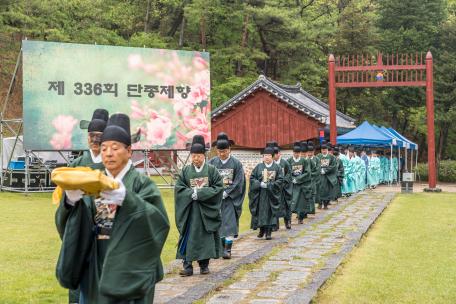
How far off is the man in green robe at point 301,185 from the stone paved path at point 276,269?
74cm

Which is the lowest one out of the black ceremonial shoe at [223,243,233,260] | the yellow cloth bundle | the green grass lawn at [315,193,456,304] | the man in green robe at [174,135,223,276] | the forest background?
the green grass lawn at [315,193,456,304]

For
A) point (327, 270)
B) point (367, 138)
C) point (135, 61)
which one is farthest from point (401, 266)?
point (367, 138)

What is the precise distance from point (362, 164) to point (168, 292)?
18.3m

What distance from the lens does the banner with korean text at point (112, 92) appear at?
19.6m

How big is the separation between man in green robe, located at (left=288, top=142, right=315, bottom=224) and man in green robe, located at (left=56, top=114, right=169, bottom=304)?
10434mm

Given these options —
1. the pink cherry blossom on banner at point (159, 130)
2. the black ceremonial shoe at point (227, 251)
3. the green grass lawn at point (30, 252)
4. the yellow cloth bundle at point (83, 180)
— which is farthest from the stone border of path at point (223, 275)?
the pink cherry blossom on banner at point (159, 130)

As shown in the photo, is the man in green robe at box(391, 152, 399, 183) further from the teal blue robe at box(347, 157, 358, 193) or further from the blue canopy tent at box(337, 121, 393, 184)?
the teal blue robe at box(347, 157, 358, 193)

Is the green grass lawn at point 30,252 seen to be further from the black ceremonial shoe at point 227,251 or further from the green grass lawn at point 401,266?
the green grass lawn at point 401,266

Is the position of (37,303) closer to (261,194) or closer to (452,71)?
(261,194)

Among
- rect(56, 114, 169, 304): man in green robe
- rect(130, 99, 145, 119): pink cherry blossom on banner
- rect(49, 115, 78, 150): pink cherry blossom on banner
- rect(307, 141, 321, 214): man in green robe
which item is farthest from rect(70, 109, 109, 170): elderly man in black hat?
rect(130, 99, 145, 119): pink cherry blossom on banner

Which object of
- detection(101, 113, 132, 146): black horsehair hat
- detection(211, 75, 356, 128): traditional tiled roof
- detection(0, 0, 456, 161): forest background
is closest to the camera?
detection(101, 113, 132, 146): black horsehair hat

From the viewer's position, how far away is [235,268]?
830cm

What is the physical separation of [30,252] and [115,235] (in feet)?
21.9

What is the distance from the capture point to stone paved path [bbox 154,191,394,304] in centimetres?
672
